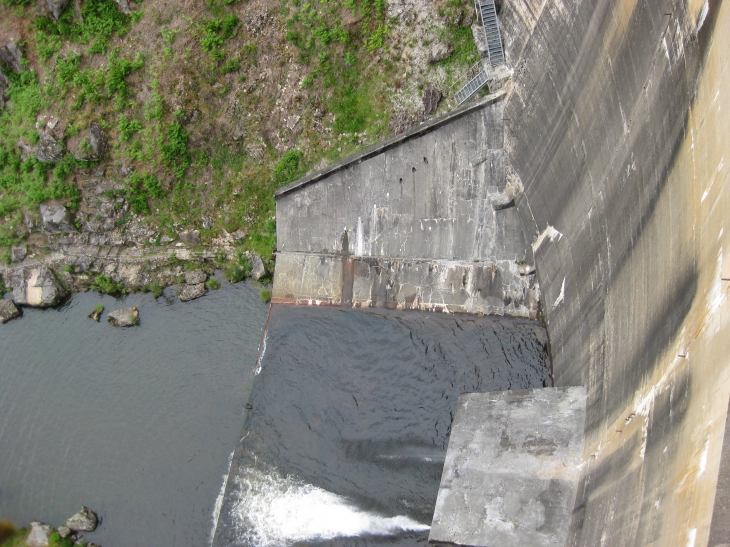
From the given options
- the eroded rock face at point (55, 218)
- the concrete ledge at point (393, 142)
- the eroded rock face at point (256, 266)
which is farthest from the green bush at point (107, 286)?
the concrete ledge at point (393, 142)

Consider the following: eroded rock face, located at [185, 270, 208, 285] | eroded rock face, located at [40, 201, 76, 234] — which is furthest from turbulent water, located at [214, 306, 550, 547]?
eroded rock face, located at [40, 201, 76, 234]

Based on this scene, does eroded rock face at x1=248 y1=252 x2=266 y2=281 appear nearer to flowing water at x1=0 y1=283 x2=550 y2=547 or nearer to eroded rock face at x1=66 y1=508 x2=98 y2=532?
flowing water at x1=0 y1=283 x2=550 y2=547

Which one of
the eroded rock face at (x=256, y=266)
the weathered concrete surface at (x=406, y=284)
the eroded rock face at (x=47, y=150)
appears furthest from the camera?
the eroded rock face at (x=47, y=150)

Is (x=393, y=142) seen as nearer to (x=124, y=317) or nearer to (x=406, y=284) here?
(x=406, y=284)

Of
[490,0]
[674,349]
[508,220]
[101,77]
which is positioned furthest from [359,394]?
[101,77]

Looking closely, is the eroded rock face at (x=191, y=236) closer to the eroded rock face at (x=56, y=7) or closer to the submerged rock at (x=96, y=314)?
the submerged rock at (x=96, y=314)

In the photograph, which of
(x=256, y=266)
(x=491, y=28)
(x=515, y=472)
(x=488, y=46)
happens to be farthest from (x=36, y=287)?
(x=491, y=28)
